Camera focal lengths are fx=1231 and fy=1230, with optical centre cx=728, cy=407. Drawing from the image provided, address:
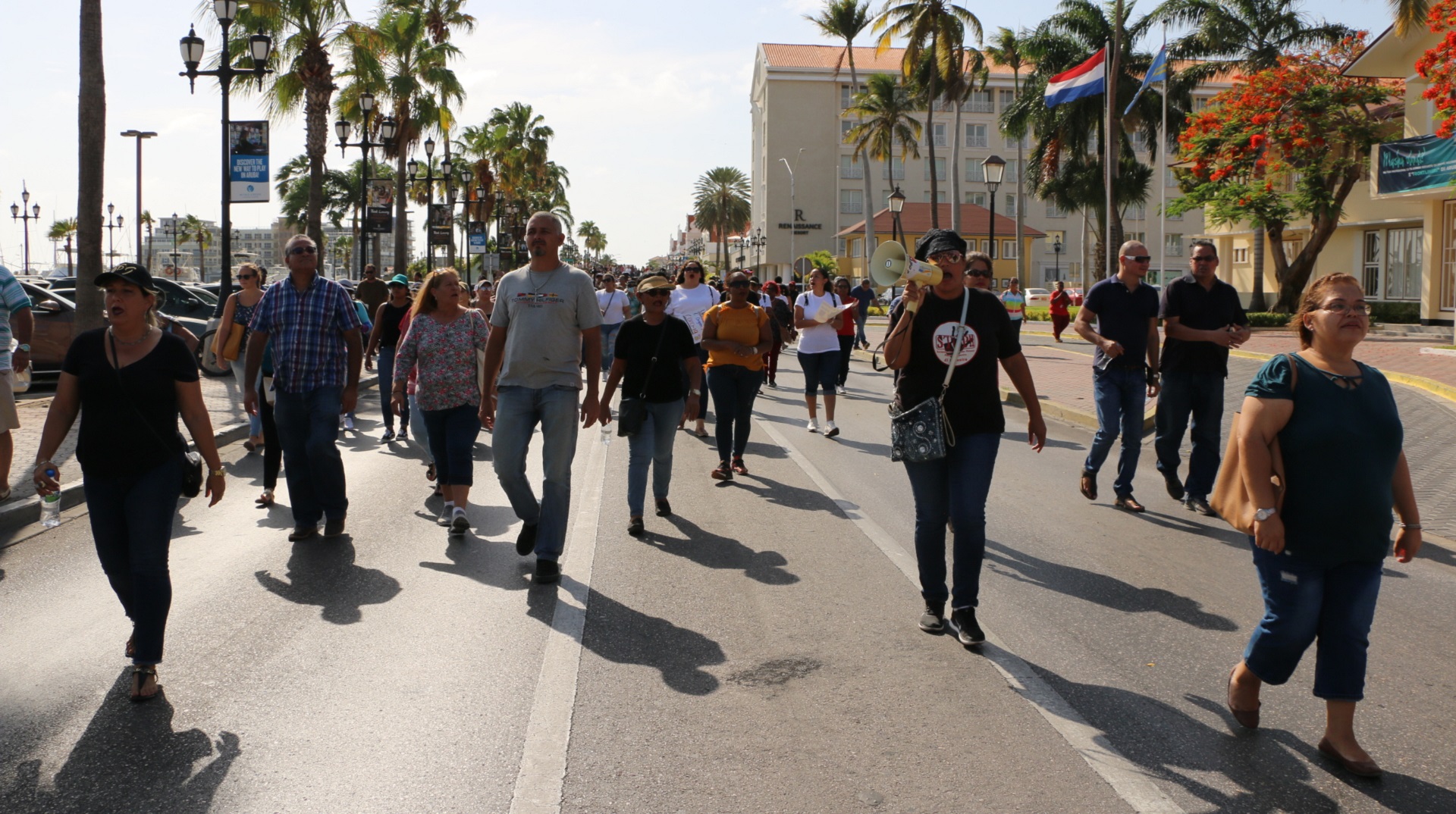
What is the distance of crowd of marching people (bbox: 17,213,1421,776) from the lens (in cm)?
399

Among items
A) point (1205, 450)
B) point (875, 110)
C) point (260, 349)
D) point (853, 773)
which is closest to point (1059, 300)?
point (1205, 450)

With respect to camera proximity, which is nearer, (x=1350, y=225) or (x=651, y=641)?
(x=651, y=641)

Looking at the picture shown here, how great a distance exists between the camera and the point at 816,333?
13211 mm

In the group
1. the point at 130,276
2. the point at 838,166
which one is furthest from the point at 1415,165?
the point at 838,166

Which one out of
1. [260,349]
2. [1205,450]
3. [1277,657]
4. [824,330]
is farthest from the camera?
[824,330]

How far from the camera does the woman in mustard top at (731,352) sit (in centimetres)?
1015

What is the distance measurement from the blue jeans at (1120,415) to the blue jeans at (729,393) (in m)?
2.85

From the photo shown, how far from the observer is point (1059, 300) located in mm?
31062

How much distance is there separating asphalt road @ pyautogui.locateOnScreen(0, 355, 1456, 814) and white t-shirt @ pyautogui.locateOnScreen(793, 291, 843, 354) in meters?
4.98

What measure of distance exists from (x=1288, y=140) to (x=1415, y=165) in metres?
5.38

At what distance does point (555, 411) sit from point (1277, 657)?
3.76 metres

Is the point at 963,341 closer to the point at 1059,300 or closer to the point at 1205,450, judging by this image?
the point at 1205,450

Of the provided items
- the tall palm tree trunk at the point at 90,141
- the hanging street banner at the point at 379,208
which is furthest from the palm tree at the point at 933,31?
the tall palm tree trunk at the point at 90,141

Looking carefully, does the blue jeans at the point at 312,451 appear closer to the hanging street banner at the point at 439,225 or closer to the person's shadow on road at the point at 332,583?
the person's shadow on road at the point at 332,583
